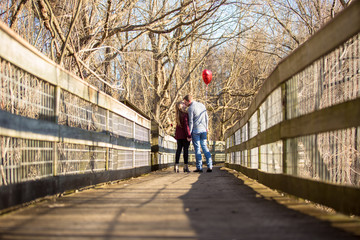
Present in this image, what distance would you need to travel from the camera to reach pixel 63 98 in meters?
5.47

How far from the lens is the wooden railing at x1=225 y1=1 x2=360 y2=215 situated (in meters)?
3.48

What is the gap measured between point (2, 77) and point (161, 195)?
7.42 ft

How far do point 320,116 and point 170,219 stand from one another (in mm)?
1501

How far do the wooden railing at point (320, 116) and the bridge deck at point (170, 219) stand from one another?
0.24 meters

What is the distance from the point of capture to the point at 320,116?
3.87 meters

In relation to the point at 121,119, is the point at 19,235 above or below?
below

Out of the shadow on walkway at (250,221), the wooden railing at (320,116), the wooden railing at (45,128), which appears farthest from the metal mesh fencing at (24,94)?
the wooden railing at (320,116)

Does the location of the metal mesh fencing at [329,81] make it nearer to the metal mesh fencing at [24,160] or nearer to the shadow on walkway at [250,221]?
the shadow on walkway at [250,221]

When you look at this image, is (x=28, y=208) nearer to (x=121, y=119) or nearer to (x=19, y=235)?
(x=19, y=235)

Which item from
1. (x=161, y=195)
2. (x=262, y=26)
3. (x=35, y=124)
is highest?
(x=262, y=26)

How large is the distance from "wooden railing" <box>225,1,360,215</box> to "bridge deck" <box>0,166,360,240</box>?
0.24 m

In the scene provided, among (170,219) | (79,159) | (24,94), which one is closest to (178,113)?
(79,159)

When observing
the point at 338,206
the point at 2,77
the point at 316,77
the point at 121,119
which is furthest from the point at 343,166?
the point at 121,119

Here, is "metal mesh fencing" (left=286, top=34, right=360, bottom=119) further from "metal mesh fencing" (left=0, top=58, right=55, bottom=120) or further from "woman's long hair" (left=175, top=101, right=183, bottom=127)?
"woman's long hair" (left=175, top=101, right=183, bottom=127)
